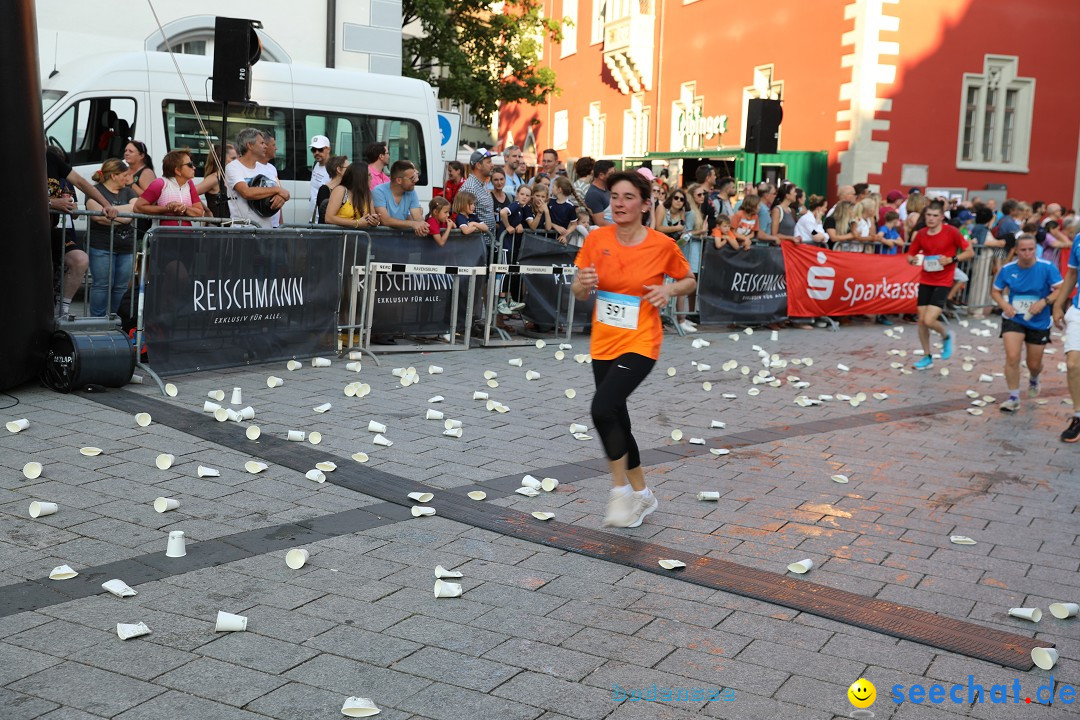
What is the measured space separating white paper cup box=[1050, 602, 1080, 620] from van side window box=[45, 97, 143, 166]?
11415 mm

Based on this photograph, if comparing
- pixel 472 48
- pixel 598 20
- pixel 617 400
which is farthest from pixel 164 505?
pixel 598 20

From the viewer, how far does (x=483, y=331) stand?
39.9ft

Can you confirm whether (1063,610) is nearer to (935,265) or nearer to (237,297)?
(237,297)

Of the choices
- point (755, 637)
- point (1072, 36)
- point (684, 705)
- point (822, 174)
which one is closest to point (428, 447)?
point (755, 637)

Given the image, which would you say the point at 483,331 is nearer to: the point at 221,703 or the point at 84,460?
the point at 84,460

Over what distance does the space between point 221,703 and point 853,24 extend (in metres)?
24.2

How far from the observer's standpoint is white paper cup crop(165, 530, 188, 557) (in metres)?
4.83

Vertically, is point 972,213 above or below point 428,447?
above

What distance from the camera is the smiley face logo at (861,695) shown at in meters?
3.68

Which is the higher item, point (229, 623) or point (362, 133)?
point (362, 133)

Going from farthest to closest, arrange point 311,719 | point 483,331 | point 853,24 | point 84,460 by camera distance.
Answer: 1. point 853,24
2. point 483,331
3. point 84,460
4. point 311,719

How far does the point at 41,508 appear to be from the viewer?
5.23 meters

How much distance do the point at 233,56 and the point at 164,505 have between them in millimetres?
6810
